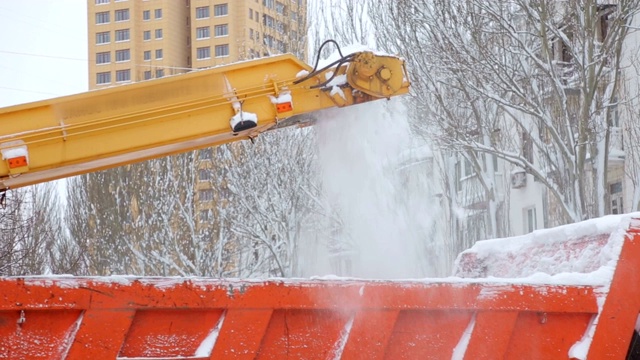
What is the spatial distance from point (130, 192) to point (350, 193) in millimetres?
21633

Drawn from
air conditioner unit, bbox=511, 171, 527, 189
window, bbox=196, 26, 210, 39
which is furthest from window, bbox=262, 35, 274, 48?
window, bbox=196, 26, 210, 39

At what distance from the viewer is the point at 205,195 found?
29906 mm

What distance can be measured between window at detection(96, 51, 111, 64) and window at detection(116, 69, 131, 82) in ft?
5.62

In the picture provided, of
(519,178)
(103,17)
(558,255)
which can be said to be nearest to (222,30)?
(103,17)

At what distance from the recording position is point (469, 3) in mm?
16891

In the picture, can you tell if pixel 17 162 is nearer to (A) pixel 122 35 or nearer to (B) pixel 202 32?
(B) pixel 202 32

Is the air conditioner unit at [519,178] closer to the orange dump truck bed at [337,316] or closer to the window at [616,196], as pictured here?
the window at [616,196]

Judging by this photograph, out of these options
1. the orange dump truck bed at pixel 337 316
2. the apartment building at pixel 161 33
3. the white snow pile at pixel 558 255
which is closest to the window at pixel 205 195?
the white snow pile at pixel 558 255

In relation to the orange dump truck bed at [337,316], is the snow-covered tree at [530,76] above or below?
above

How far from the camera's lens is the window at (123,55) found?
91.5 metres

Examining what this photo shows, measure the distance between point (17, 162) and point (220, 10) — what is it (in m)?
86.2

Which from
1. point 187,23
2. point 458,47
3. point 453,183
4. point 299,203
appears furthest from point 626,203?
point 187,23

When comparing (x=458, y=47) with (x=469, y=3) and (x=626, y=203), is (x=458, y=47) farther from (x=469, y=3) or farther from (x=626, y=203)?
(x=626, y=203)

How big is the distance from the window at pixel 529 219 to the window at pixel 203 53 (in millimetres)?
66623
